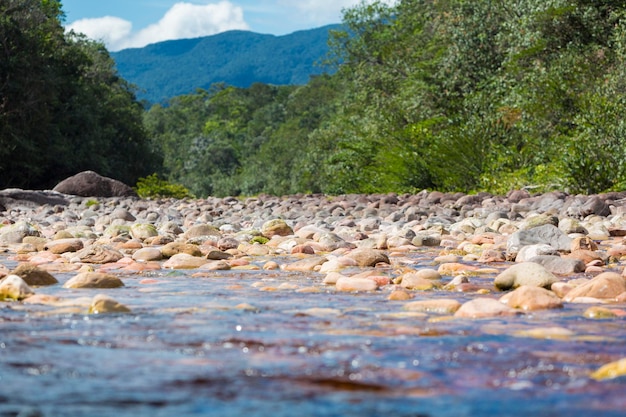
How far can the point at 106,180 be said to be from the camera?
22.6m

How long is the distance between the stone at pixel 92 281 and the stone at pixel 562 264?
257 cm

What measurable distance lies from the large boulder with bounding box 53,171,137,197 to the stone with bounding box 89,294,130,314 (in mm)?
19090

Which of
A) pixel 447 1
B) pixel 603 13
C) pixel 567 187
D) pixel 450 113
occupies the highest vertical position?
pixel 447 1

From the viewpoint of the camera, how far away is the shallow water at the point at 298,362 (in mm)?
1914

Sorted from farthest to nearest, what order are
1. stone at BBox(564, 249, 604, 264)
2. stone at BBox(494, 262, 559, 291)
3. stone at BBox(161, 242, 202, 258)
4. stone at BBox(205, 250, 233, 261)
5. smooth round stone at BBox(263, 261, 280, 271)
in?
stone at BBox(161, 242, 202, 258) < stone at BBox(205, 250, 233, 261) < smooth round stone at BBox(263, 261, 280, 271) < stone at BBox(564, 249, 604, 264) < stone at BBox(494, 262, 559, 291)

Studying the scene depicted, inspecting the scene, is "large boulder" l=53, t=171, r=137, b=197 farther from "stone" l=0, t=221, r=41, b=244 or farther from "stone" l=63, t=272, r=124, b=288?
"stone" l=63, t=272, r=124, b=288

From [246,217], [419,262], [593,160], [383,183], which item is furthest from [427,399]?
[383,183]

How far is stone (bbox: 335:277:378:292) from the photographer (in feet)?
14.2

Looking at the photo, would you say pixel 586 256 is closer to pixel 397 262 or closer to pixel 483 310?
pixel 397 262

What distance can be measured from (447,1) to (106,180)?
683 inches

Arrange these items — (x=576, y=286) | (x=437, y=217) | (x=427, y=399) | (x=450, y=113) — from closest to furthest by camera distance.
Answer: (x=427, y=399), (x=576, y=286), (x=437, y=217), (x=450, y=113)

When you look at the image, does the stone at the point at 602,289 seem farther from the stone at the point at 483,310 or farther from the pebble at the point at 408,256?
the stone at the point at 483,310

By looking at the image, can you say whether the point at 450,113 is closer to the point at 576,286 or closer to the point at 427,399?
the point at 576,286

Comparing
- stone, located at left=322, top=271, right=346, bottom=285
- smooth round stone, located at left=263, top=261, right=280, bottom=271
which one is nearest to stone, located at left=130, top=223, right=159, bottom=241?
smooth round stone, located at left=263, top=261, right=280, bottom=271
